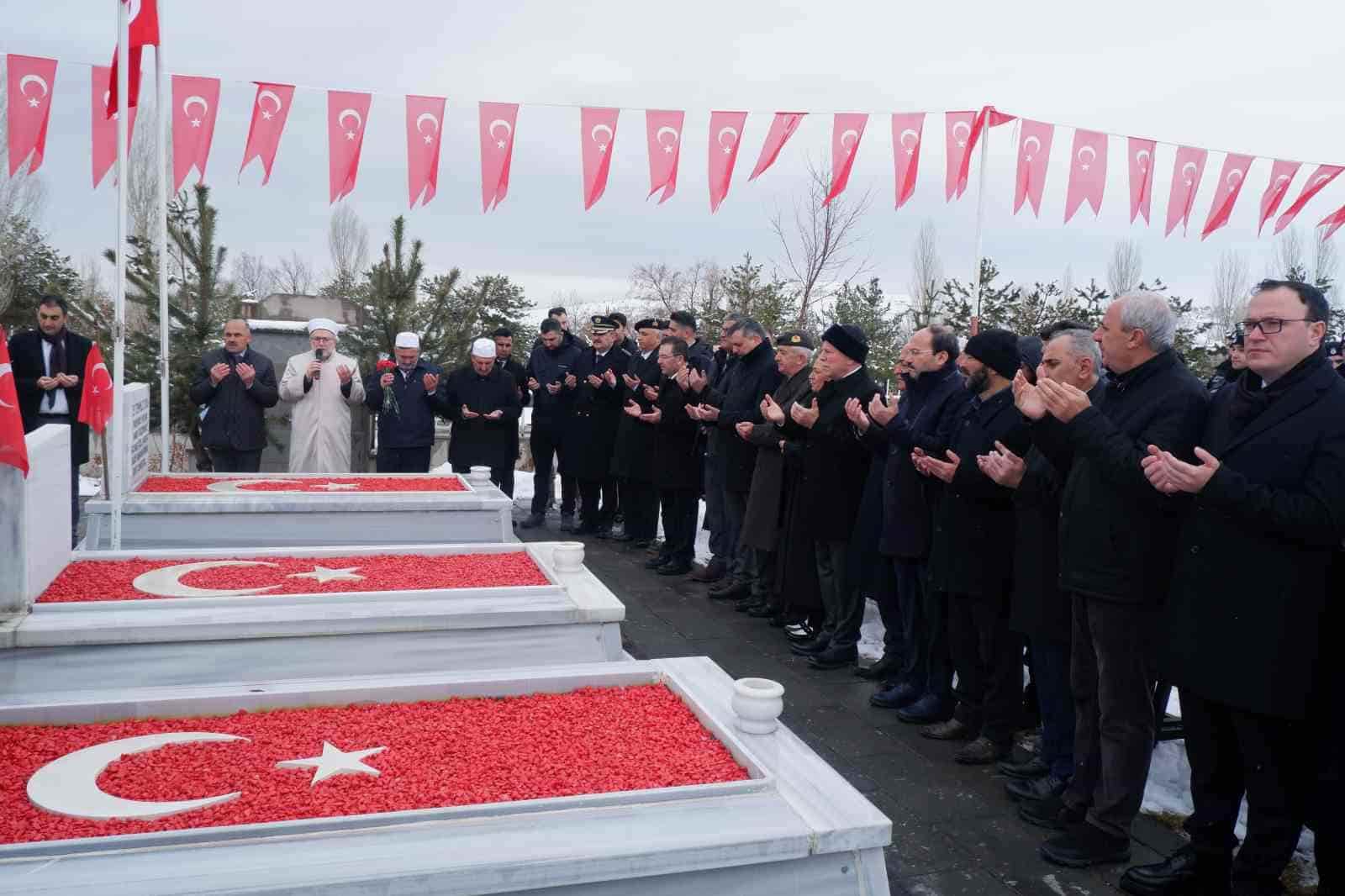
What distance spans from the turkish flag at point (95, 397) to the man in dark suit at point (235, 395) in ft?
7.18

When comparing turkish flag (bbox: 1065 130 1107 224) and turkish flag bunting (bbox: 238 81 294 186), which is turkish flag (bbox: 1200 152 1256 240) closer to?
turkish flag (bbox: 1065 130 1107 224)

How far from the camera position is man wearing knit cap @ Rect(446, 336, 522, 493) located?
9.38m

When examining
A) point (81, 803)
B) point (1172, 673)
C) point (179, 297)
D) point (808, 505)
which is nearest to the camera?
point (81, 803)

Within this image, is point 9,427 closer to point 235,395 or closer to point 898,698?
point 898,698

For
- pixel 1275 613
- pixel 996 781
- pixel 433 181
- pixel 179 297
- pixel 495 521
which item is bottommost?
pixel 996 781

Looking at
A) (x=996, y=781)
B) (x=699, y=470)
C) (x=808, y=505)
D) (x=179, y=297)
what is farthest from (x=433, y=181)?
(x=996, y=781)

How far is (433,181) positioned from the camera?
9.02m

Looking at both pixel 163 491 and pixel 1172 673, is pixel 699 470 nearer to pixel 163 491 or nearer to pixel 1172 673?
pixel 163 491

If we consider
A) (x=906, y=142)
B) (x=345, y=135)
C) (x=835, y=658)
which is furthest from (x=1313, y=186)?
(x=345, y=135)

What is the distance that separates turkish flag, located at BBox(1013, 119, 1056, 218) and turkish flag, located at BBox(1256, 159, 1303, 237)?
225 cm

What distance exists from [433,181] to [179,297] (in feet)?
13.7

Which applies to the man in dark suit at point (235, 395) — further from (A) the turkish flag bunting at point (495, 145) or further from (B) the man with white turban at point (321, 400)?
(A) the turkish flag bunting at point (495, 145)

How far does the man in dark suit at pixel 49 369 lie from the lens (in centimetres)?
782

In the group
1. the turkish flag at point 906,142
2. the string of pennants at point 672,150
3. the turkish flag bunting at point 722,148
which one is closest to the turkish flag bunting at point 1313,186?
the string of pennants at point 672,150
